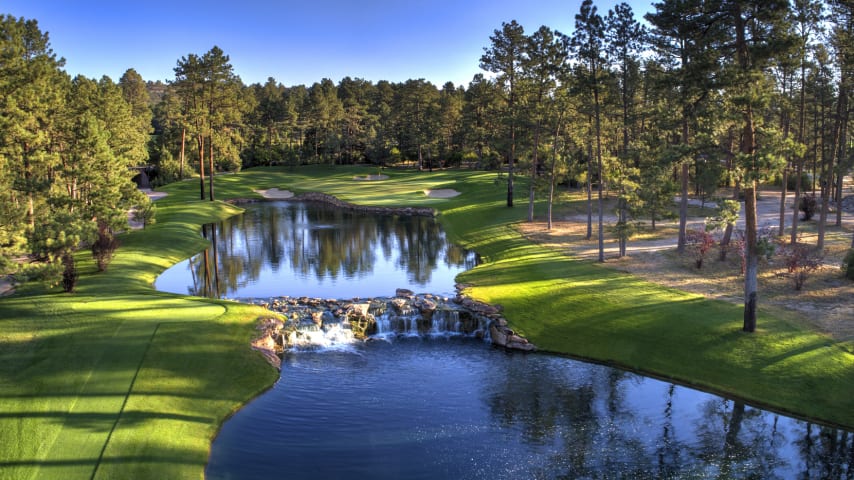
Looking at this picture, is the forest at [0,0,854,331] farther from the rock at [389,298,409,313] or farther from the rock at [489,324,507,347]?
the rock at [389,298,409,313]

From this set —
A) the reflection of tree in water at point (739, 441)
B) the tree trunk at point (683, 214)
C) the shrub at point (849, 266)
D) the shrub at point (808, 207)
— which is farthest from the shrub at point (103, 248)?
the shrub at point (808, 207)

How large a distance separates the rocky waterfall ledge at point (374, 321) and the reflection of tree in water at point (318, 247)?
19.3 ft

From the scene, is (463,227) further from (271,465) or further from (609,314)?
(271,465)

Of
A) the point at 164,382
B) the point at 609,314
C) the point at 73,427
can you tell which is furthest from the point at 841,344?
the point at 73,427

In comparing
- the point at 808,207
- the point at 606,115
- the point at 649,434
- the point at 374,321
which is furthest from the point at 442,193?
the point at 649,434

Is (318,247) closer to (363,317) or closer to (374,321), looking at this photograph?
(363,317)

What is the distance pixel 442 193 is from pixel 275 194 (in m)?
27.3

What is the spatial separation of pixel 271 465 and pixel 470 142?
97074 millimetres

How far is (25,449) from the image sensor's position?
15.8 meters

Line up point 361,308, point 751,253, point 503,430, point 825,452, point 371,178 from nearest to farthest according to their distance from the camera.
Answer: point 825,452 < point 503,430 < point 751,253 < point 361,308 < point 371,178

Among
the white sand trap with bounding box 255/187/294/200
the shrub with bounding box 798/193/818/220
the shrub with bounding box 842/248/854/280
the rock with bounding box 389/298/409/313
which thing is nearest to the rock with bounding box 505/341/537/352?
the rock with bounding box 389/298/409/313

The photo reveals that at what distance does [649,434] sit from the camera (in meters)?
18.4

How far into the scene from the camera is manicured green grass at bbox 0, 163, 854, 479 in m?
16.8

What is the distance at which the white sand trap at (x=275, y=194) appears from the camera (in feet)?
281
